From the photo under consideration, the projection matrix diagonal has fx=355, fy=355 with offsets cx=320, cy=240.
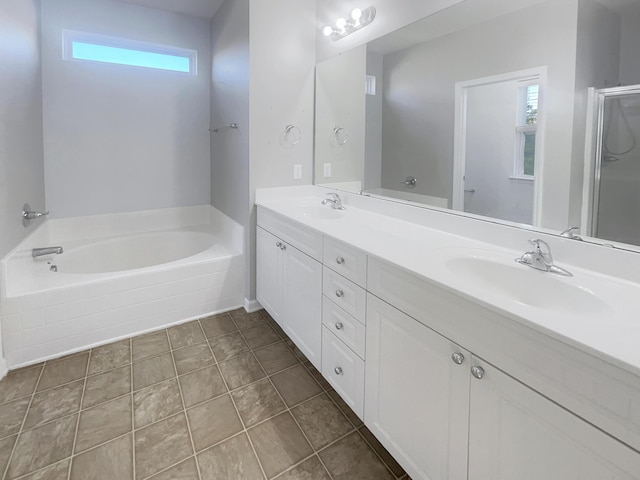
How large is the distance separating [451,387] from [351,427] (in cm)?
73

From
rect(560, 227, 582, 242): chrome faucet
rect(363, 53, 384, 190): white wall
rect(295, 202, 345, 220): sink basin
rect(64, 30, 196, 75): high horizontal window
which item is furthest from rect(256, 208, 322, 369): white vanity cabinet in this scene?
rect(64, 30, 196, 75): high horizontal window

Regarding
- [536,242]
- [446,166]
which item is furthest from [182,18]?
[536,242]

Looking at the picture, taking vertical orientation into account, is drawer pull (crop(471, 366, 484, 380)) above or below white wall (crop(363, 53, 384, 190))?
below

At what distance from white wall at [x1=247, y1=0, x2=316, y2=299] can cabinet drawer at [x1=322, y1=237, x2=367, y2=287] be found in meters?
1.08

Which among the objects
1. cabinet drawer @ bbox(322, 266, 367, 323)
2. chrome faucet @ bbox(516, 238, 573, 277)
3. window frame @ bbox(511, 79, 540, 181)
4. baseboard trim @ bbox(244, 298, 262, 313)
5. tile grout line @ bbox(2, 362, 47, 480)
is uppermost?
window frame @ bbox(511, 79, 540, 181)

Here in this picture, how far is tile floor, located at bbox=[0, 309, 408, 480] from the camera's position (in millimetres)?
1377

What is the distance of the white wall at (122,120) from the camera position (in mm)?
2770

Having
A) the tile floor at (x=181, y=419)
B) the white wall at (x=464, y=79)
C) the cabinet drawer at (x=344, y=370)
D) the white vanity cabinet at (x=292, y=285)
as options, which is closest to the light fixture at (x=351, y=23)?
the white wall at (x=464, y=79)

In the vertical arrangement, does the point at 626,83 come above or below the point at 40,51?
below

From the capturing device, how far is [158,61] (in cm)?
313

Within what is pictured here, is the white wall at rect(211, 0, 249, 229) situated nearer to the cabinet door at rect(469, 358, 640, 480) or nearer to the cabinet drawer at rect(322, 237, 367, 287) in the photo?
the cabinet drawer at rect(322, 237, 367, 287)

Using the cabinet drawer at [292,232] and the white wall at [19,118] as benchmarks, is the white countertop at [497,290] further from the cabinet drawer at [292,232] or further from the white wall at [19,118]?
the white wall at [19,118]

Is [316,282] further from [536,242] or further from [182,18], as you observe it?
[182,18]

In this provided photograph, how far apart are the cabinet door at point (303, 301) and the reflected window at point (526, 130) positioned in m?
0.96
